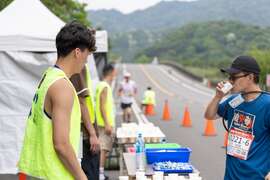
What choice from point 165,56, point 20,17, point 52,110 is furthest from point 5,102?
point 165,56

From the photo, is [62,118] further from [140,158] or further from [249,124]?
[140,158]

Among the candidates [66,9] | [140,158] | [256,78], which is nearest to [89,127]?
[140,158]

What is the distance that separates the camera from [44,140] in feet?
12.4

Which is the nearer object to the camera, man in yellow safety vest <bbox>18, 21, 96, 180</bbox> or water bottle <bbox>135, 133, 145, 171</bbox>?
man in yellow safety vest <bbox>18, 21, 96, 180</bbox>

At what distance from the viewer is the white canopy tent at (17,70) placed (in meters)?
8.68

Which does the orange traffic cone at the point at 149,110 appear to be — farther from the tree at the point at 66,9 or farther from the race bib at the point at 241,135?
the race bib at the point at 241,135

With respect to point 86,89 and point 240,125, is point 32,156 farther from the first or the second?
point 86,89

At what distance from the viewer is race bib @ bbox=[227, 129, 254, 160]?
4.85 meters

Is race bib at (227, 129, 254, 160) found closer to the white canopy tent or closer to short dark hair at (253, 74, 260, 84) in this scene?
short dark hair at (253, 74, 260, 84)

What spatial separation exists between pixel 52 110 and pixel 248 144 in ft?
5.96

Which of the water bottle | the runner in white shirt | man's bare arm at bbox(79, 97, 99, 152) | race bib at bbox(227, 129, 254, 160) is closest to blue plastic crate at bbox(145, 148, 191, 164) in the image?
the water bottle

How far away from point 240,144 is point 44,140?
1788 mm

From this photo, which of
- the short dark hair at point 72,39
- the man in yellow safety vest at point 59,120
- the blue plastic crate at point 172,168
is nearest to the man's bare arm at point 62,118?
the man in yellow safety vest at point 59,120

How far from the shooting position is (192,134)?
17547mm
